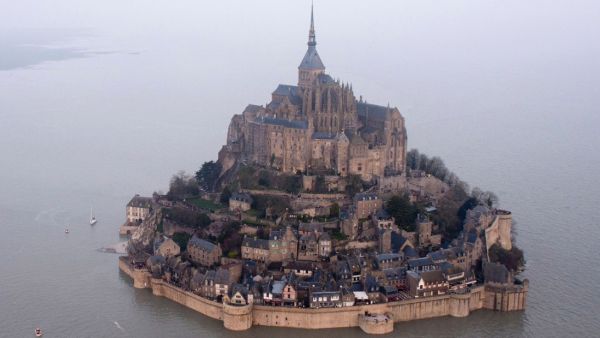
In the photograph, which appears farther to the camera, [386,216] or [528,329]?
[386,216]

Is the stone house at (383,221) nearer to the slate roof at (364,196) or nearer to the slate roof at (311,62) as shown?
the slate roof at (364,196)

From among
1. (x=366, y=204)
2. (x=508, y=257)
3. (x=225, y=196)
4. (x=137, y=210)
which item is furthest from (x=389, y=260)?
(x=137, y=210)

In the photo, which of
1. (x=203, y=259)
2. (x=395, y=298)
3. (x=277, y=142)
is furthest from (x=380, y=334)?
(x=277, y=142)

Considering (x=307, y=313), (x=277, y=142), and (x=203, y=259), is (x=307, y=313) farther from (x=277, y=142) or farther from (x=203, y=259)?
(x=277, y=142)

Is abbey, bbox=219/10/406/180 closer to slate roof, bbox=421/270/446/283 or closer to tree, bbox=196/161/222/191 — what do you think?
tree, bbox=196/161/222/191

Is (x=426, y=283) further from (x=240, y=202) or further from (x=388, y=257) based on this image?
(x=240, y=202)

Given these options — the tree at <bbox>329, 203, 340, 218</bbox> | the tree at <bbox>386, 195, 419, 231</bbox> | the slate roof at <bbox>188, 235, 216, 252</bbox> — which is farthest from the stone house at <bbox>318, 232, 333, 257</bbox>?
the slate roof at <bbox>188, 235, 216, 252</bbox>
